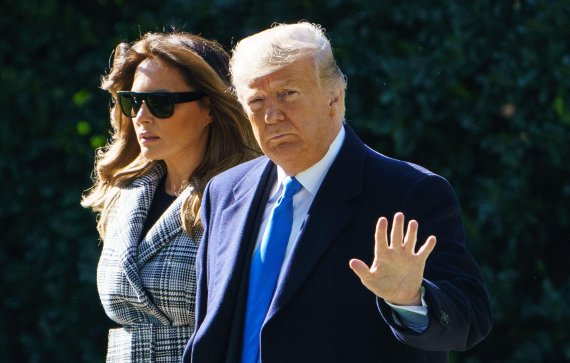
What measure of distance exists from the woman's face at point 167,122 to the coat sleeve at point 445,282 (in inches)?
42.4

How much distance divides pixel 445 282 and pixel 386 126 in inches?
102

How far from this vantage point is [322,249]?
2670 mm

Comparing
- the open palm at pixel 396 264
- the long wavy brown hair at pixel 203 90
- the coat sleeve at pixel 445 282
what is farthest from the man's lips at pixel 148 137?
the open palm at pixel 396 264

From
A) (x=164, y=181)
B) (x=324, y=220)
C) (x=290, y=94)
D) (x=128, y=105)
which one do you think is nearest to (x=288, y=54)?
(x=290, y=94)

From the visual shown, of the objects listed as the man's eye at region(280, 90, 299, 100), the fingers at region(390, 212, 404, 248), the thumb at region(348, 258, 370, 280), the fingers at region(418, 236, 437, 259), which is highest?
the man's eye at region(280, 90, 299, 100)

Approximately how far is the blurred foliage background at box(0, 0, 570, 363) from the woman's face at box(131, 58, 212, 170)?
3.58ft

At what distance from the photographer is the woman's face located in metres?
3.51

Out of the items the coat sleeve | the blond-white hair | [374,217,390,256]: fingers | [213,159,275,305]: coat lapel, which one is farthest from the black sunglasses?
[374,217,390,256]: fingers

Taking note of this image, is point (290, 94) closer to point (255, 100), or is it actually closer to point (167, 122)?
point (255, 100)

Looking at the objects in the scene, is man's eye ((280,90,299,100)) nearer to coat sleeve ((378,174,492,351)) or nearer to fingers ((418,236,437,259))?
coat sleeve ((378,174,492,351))

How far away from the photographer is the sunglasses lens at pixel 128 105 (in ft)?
11.6

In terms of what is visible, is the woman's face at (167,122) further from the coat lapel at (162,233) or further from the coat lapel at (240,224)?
the coat lapel at (240,224)

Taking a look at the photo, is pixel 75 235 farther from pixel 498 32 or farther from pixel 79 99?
pixel 498 32

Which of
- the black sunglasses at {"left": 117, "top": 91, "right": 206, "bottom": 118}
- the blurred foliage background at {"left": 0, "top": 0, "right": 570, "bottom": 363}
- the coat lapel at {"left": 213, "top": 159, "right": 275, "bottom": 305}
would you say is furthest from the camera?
the blurred foliage background at {"left": 0, "top": 0, "right": 570, "bottom": 363}
